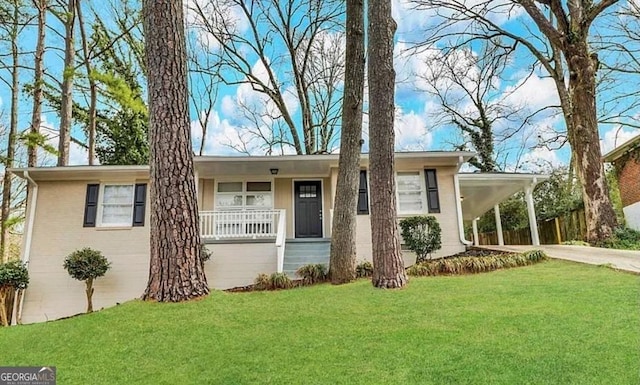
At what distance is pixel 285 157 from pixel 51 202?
6.02m

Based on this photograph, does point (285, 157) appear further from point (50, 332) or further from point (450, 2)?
point (450, 2)

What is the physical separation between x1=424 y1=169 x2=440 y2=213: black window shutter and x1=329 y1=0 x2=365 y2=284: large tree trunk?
131 inches

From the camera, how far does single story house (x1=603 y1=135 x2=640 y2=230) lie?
1307 cm

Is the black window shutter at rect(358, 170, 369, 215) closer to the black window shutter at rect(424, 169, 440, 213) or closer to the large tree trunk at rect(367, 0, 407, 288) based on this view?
the black window shutter at rect(424, 169, 440, 213)

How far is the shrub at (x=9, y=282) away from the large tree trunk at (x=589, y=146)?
14.2m

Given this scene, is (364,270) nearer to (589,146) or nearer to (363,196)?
(363,196)

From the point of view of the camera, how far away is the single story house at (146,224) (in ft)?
31.6

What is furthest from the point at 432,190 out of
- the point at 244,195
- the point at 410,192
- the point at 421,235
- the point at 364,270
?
the point at 244,195

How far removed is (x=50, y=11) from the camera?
13.7 m

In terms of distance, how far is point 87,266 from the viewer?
8.93 metres

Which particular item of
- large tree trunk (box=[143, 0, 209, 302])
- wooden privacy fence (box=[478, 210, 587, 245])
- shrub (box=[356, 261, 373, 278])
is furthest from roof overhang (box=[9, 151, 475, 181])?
wooden privacy fence (box=[478, 210, 587, 245])

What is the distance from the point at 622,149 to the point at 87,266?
1656 centimetres

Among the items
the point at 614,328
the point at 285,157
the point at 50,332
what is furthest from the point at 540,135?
the point at 50,332

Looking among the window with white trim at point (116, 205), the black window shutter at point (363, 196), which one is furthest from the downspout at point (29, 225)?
the black window shutter at point (363, 196)
